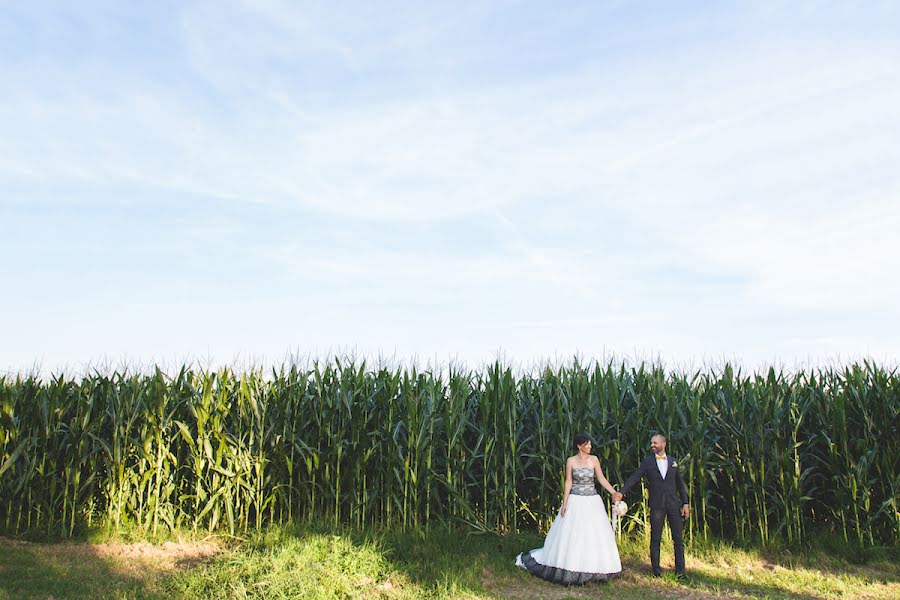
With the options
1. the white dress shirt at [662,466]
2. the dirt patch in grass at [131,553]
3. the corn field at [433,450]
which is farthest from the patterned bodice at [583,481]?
the dirt patch in grass at [131,553]

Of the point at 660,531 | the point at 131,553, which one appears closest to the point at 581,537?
the point at 660,531

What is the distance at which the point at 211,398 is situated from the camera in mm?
10703

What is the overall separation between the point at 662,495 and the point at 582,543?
1.24 m

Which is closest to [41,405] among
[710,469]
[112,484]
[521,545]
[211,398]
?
[112,484]

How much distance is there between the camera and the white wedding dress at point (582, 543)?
8109 mm

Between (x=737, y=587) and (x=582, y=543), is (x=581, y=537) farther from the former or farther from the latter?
(x=737, y=587)

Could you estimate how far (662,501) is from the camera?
27.3 ft

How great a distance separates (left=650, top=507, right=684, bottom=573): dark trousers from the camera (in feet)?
27.3

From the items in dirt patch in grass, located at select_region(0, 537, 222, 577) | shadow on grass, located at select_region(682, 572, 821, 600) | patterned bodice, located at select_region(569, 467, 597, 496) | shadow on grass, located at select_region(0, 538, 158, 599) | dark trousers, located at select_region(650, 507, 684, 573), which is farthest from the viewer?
dirt patch in grass, located at select_region(0, 537, 222, 577)

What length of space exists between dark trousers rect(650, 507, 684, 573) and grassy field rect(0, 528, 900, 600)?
0.22 m

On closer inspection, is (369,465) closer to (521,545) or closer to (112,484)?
(521,545)

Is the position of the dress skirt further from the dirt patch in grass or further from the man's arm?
the dirt patch in grass

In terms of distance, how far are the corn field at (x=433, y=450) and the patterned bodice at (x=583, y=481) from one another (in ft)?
5.54

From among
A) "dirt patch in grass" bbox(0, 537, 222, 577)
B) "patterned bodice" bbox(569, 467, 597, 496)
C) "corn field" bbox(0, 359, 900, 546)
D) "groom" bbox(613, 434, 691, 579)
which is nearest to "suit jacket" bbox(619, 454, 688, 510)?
"groom" bbox(613, 434, 691, 579)
